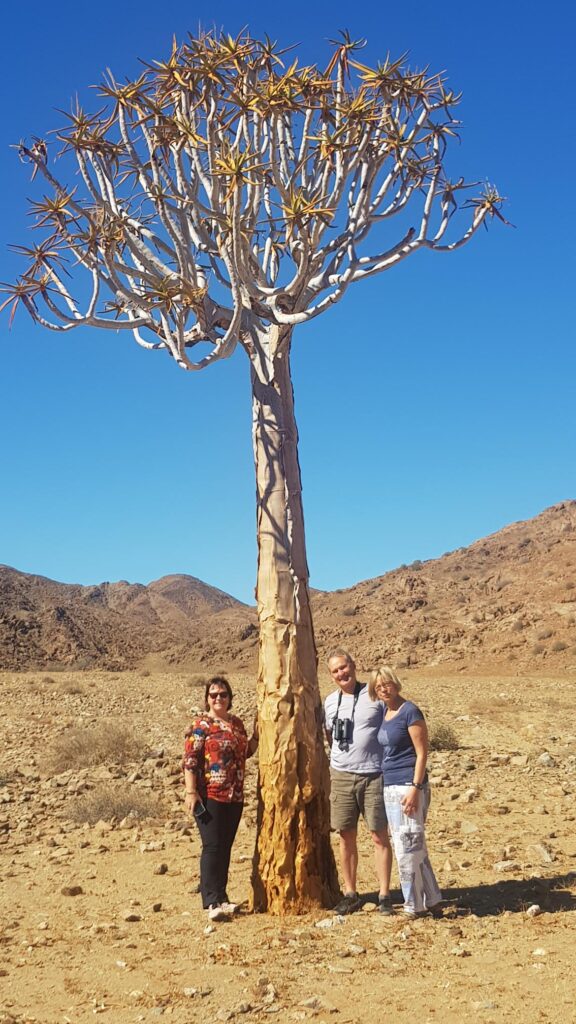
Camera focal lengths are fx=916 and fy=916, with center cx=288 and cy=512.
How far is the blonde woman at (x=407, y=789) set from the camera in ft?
A: 17.9

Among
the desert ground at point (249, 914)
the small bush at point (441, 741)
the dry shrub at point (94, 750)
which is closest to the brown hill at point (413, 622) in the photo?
the small bush at point (441, 741)

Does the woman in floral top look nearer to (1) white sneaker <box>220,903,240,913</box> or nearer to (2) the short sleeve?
(1) white sneaker <box>220,903,240,913</box>

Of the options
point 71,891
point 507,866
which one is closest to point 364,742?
point 507,866

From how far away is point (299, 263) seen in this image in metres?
6.53

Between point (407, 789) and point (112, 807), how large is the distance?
4798 millimetres

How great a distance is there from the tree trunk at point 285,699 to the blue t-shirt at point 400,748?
2.23 feet

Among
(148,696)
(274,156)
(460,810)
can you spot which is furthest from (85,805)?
(148,696)

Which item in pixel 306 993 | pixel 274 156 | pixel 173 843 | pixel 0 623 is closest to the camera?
pixel 306 993

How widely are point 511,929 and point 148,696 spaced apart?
14.3 metres

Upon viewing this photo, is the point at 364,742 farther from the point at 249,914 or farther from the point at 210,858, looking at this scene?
the point at 249,914

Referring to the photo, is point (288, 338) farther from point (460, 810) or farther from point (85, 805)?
point (85, 805)

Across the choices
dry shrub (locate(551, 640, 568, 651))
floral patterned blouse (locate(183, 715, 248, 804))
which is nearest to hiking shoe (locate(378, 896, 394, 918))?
floral patterned blouse (locate(183, 715, 248, 804))

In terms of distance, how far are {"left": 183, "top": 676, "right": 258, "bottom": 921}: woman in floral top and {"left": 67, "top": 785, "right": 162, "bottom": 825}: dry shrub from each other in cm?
329

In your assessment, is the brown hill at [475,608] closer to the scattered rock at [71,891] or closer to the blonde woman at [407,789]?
Answer: the scattered rock at [71,891]
